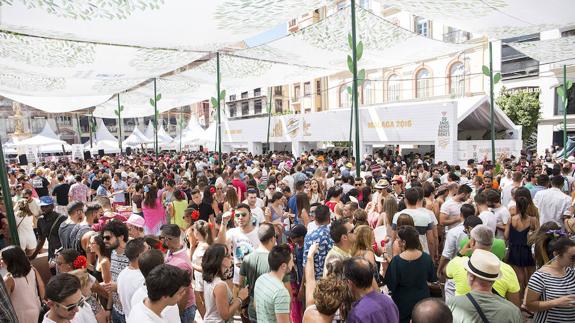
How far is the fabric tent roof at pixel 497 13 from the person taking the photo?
771cm

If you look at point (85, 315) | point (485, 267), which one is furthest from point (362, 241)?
point (85, 315)

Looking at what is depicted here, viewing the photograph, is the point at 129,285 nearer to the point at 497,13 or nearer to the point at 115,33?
the point at 115,33

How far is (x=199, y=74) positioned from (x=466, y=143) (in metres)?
9.86

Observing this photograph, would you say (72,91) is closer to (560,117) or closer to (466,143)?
(466,143)

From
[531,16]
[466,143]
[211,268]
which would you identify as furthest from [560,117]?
[211,268]

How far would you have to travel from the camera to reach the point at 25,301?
9.94ft

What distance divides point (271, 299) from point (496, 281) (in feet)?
5.63

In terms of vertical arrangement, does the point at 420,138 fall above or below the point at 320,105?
below

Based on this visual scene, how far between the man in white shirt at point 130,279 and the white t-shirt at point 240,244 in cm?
96

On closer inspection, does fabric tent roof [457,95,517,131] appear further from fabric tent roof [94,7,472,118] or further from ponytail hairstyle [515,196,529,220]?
ponytail hairstyle [515,196,529,220]

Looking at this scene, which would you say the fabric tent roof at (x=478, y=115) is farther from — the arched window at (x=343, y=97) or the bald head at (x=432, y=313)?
the arched window at (x=343, y=97)

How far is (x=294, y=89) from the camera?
153 ft

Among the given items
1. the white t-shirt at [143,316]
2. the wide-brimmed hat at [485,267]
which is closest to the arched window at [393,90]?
the wide-brimmed hat at [485,267]

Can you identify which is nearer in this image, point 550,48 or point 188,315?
point 188,315
